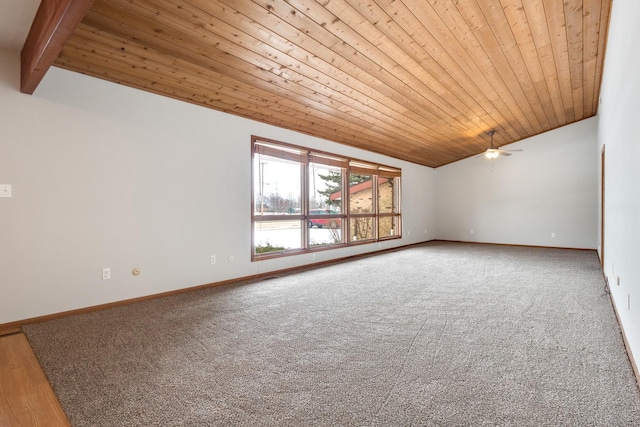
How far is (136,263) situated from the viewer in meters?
3.54

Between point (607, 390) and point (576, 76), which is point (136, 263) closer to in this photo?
point (607, 390)

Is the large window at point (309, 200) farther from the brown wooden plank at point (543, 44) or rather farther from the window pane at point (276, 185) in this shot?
the brown wooden plank at point (543, 44)

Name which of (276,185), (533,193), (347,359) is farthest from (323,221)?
(533,193)

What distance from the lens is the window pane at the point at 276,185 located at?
4855 mm

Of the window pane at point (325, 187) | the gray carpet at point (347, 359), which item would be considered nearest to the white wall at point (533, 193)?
the gray carpet at point (347, 359)

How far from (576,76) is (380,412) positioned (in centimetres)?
592

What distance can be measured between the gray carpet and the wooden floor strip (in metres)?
0.05

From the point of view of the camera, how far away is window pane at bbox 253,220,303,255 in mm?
4965

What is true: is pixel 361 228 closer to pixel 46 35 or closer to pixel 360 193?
pixel 360 193

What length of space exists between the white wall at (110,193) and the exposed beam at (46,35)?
0.94 ft

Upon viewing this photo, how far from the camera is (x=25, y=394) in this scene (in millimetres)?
1808

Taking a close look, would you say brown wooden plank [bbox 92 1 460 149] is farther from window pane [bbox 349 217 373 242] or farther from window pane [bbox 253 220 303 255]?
window pane [bbox 349 217 373 242]

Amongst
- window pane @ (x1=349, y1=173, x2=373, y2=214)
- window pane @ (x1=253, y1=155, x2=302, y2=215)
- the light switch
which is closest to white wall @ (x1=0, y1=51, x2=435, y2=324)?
the light switch

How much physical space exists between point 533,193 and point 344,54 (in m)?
7.17
